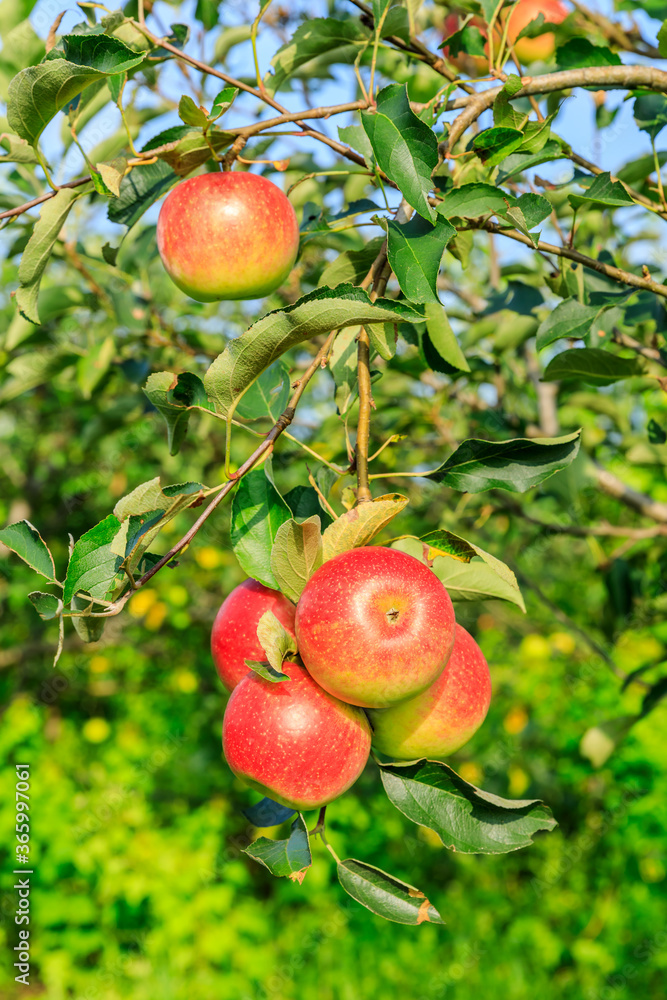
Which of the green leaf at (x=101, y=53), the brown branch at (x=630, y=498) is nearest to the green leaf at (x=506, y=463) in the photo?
the green leaf at (x=101, y=53)

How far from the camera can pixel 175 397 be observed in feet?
2.63

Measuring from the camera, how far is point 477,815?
75 centimetres

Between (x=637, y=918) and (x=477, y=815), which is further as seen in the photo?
(x=637, y=918)

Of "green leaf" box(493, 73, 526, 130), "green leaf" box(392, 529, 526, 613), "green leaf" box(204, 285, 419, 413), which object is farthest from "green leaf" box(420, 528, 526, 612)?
"green leaf" box(493, 73, 526, 130)

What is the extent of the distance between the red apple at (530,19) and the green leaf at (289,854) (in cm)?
150

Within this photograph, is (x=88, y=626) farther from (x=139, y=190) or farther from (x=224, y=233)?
(x=139, y=190)

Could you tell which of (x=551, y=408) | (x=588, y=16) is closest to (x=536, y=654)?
(x=551, y=408)

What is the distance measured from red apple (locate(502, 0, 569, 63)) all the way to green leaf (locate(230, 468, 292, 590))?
1204 mm

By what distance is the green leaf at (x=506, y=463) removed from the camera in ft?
2.54

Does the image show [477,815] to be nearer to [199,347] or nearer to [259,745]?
[259,745]

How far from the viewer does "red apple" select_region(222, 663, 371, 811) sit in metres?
0.72

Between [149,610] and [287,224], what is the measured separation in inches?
117

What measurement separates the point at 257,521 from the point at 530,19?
4.36 ft

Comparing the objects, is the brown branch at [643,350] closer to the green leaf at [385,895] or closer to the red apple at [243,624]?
the red apple at [243,624]
